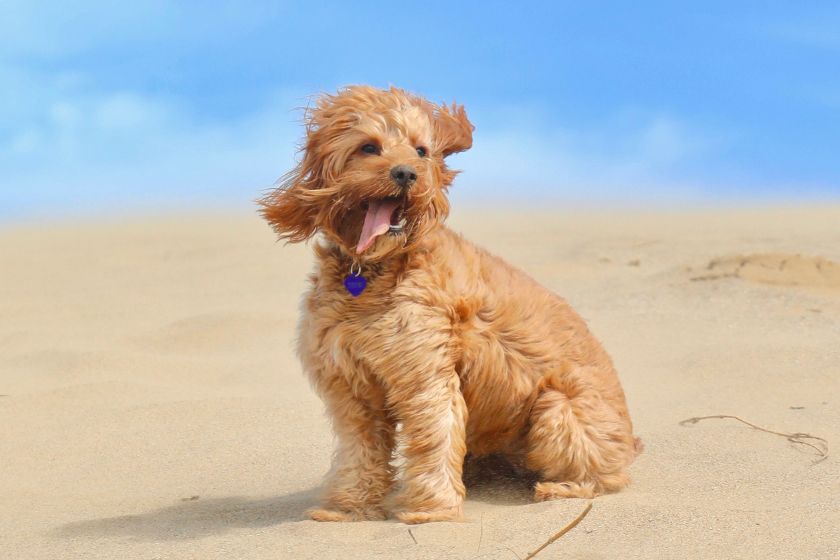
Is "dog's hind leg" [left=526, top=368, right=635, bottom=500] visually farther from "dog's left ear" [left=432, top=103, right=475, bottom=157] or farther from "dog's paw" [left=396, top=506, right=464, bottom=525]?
"dog's left ear" [left=432, top=103, right=475, bottom=157]

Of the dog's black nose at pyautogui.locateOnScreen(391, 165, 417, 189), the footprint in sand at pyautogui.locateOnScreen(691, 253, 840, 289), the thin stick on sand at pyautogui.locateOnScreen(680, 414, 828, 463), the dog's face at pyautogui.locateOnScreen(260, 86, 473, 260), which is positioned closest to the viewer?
the dog's black nose at pyautogui.locateOnScreen(391, 165, 417, 189)

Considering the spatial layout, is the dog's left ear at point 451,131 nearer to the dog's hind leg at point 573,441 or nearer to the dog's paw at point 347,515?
the dog's hind leg at point 573,441

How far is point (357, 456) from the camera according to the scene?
18.3 ft

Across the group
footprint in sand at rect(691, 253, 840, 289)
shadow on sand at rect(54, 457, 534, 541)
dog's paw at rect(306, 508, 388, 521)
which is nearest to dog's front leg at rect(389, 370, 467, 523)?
dog's paw at rect(306, 508, 388, 521)

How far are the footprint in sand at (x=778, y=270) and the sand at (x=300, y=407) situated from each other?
0.14 feet

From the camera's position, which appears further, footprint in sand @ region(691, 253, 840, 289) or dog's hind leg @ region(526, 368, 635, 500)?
footprint in sand @ region(691, 253, 840, 289)

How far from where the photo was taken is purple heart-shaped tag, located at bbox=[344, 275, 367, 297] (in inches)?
210

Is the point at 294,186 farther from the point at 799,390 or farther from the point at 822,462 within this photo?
the point at 799,390

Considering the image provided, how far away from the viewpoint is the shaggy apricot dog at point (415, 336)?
17.0 feet

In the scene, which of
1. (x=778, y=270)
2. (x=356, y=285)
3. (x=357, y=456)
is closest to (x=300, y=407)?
(x=357, y=456)

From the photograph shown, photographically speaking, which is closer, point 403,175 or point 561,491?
point 403,175

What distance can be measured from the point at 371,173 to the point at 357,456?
1.54 meters

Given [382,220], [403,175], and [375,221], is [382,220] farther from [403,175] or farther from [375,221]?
[403,175]

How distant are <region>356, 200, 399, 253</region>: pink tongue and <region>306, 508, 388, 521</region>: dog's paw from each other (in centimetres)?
141
